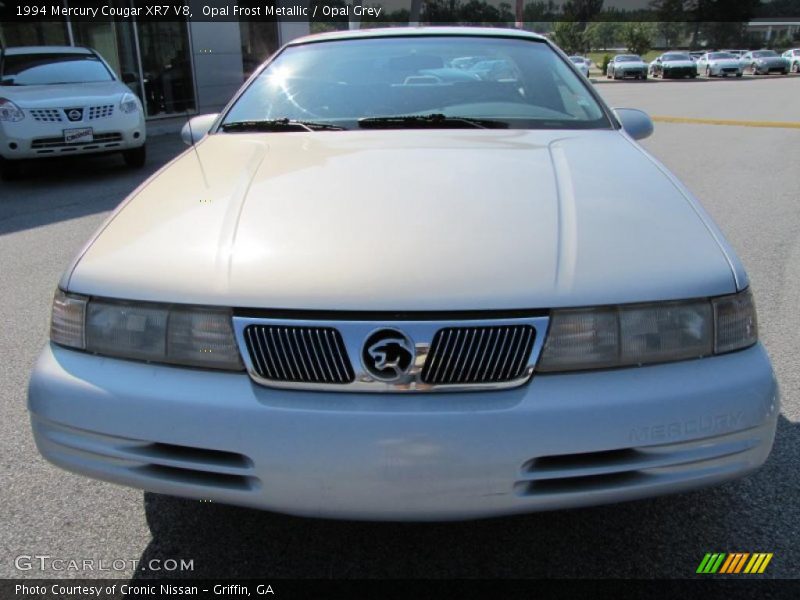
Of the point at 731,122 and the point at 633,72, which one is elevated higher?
the point at 731,122

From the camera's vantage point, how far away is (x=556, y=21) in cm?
5197

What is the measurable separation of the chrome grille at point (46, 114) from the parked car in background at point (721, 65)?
32.2 metres

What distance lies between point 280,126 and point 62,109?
651cm

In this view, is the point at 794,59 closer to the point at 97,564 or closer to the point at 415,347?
the point at 415,347

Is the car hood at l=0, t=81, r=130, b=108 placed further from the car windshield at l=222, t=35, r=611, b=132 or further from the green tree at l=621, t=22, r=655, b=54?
the green tree at l=621, t=22, r=655, b=54

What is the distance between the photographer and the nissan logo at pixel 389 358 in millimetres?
1558

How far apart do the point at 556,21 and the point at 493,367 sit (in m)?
55.7

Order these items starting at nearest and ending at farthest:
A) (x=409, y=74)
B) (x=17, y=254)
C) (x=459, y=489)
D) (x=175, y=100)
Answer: (x=459, y=489)
(x=409, y=74)
(x=17, y=254)
(x=175, y=100)

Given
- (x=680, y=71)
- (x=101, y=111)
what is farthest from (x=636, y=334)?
(x=680, y=71)

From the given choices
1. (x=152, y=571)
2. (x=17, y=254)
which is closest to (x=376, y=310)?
(x=152, y=571)

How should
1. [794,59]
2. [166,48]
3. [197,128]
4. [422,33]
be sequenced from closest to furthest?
[197,128], [422,33], [166,48], [794,59]

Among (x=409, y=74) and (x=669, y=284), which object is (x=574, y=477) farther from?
(x=409, y=74)

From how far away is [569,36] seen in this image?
164 ft

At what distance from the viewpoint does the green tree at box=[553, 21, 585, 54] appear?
4969cm
